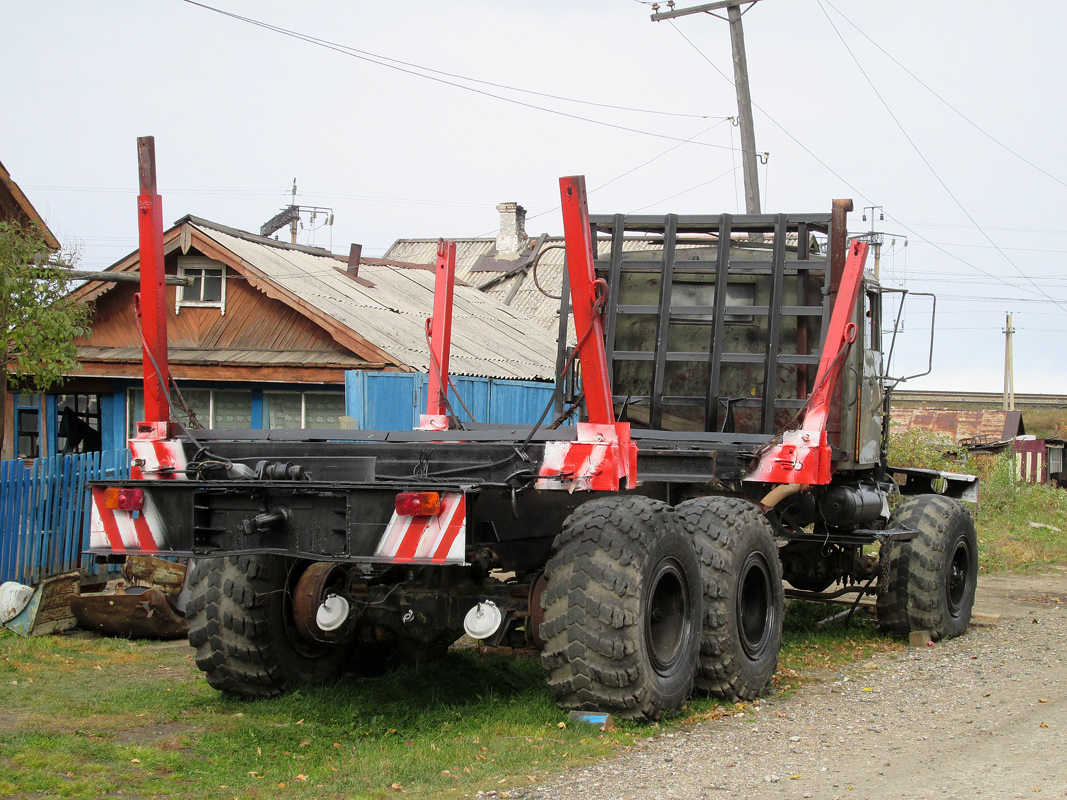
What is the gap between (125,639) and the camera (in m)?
9.50

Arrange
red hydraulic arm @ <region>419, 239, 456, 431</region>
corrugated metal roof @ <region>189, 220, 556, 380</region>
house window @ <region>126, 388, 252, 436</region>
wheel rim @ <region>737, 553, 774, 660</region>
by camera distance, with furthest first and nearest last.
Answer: house window @ <region>126, 388, 252, 436</region>, corrugated metal roof @ <region>189, 220, 556, 380</region>, red hydraulic arm @ <region>419, 239, 456, 431</region>, wheel rim @ <region>737, 553, 774, 660</region>

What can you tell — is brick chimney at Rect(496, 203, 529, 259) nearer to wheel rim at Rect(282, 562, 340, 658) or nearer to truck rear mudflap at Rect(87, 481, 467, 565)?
wheel rim at Rect(282, 562, 340, 658)

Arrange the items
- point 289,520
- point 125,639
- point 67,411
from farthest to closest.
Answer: point 67,411, point 125,639, point 289,520

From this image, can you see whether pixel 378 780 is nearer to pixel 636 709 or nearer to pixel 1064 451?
pixel 636 709

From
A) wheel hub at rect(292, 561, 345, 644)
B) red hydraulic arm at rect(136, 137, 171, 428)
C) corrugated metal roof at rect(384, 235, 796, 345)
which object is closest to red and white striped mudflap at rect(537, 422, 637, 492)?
wheel hub at rect(292, 561, 345, 644)

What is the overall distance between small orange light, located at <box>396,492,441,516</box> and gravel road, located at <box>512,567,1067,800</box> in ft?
4.53

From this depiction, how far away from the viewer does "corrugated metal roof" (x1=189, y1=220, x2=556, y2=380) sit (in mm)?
16031

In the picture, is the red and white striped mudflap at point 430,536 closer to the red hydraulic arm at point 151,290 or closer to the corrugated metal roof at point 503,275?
the red hydraulic arm at point 151,290

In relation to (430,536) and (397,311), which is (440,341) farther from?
(397,311)

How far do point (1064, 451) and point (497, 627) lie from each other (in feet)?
142

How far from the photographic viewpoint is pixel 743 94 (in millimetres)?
19109

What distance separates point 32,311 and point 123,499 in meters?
5.22

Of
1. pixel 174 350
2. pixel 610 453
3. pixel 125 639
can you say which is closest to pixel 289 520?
pixel 610 453

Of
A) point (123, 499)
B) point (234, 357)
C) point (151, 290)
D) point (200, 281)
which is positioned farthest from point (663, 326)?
point (200, 281)
